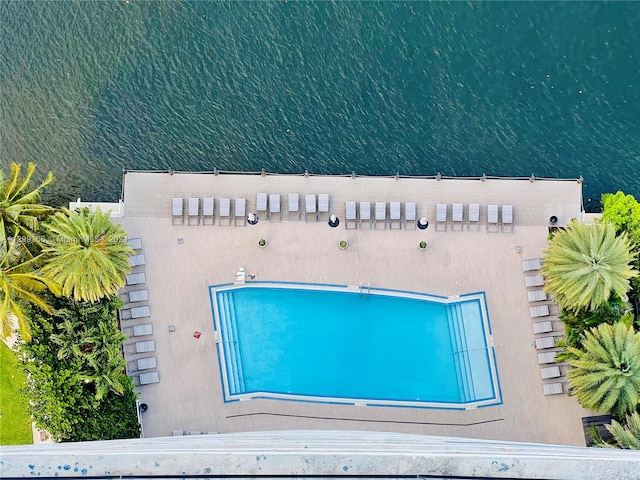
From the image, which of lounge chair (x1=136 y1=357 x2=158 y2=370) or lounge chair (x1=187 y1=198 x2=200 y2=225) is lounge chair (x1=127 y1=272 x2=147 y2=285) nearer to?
lounge chair (x1=136 y1=357 x2=158 y2=370)

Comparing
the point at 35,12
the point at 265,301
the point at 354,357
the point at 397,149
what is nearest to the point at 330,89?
the point at 397,149

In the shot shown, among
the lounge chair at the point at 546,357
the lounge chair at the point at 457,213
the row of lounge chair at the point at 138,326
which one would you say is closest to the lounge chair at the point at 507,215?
the lounge chair at the point at 457,213

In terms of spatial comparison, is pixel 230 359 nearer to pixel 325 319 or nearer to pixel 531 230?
pixel 325 319

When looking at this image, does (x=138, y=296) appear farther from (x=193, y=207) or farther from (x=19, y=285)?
(x=19, y=285)

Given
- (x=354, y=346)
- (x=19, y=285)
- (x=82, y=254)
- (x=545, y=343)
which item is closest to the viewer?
(x=19, y=285)

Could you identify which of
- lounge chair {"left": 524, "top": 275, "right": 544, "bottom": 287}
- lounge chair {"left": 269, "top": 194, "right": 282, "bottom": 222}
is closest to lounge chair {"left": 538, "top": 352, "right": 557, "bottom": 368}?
lounge chair {"left": 524, "top": 275, "right": 544, "bottom": 287}

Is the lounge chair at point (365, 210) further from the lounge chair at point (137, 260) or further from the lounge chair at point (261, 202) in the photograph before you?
the lounge chair at point (137, 260)

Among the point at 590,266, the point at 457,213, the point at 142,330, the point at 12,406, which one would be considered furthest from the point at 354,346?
the point at 12,406
